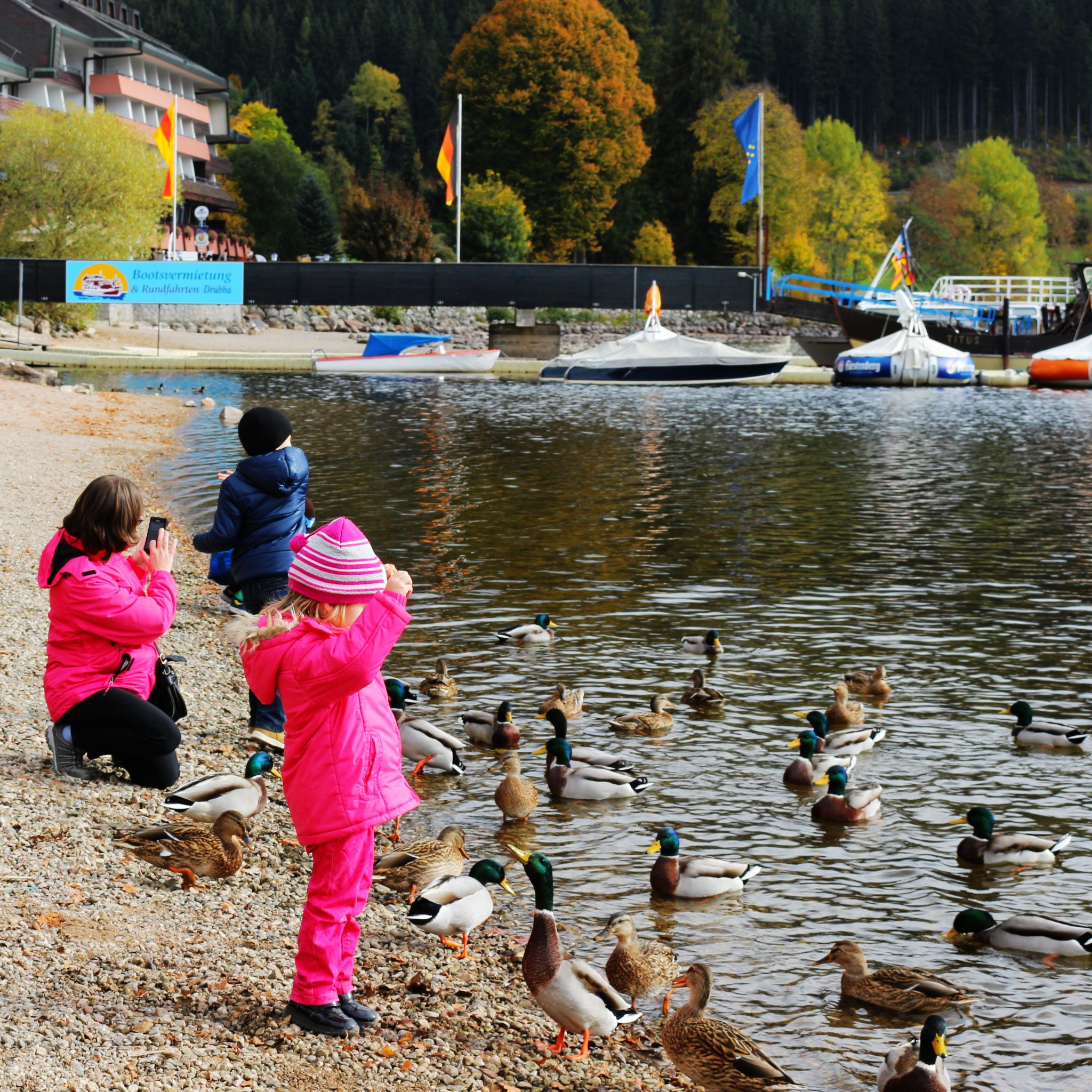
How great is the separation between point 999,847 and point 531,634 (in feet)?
20.2

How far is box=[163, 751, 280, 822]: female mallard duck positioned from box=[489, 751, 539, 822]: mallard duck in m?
1.71

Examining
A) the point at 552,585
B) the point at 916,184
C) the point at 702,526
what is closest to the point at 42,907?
Result: the point at 552,585

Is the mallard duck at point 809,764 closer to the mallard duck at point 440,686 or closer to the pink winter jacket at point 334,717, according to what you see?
the mallard duck at point 440,686

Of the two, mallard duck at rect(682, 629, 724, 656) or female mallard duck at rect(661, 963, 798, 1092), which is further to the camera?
mallard duck at rect(682, 629, 724, 656)

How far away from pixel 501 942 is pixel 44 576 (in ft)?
10.6

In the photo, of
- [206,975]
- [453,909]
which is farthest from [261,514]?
[206,975]

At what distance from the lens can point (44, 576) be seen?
25.1 feet

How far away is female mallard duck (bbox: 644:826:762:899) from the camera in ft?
25.7

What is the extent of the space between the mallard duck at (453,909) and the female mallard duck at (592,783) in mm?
2408

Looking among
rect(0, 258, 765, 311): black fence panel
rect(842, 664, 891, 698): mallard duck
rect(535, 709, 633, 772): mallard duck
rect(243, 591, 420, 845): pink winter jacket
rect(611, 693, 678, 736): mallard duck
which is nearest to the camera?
rect(243, 591, 420, 845): pink winter jacket

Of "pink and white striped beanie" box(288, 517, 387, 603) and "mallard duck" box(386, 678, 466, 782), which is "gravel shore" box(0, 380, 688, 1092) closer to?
"mallard duck" box(386, 678, 466, 782)

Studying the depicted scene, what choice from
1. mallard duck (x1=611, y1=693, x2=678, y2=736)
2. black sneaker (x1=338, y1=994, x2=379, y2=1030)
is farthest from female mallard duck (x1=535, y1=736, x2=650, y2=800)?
black sneaker (x1=338, y1=994, x2=379, y2=1030)

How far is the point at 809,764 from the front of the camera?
9.84 metres

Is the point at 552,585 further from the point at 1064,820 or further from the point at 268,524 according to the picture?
the point at 1064,820
